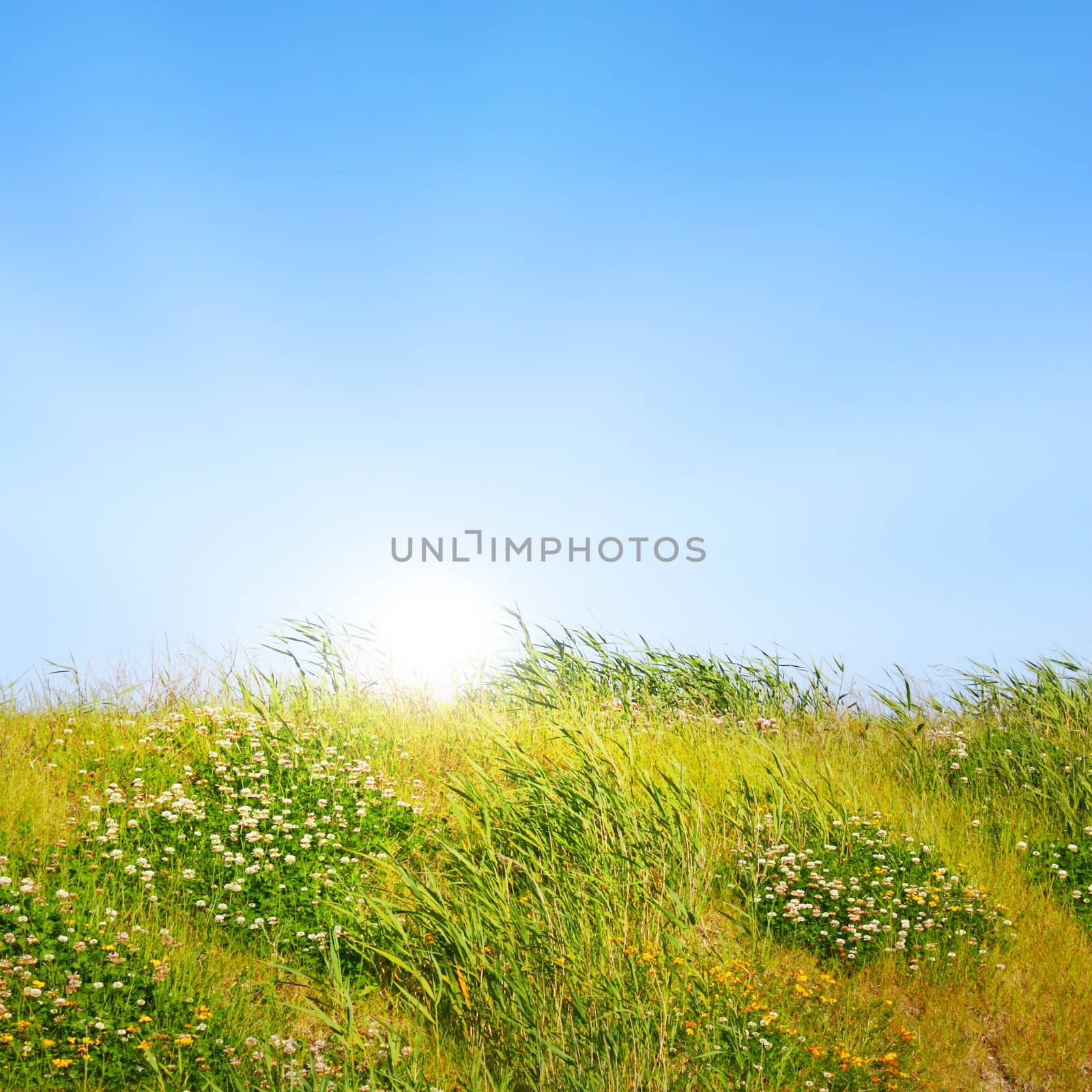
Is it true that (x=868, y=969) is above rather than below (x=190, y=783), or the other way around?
below

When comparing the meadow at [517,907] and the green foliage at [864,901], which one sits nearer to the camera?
the meadow at [517,907]

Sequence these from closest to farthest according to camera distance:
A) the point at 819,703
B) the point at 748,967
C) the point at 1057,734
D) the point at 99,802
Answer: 1. the point at 748,967
2. the point at 99,802
3. the point at 1057,734
4. the point at 819,703

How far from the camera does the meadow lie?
4.52 meters

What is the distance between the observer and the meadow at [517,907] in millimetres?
4520

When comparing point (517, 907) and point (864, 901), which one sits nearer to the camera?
point (517, 907)

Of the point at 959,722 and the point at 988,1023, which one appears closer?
the point at 988,1023

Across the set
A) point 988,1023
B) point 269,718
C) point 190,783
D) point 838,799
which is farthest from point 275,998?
point 838,799

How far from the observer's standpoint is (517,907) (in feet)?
17.0

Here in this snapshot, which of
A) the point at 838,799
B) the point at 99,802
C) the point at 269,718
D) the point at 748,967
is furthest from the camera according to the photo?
the point at 269,718

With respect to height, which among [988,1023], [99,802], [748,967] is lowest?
[988,1023]

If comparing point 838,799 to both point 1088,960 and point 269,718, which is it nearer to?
point 1088,960

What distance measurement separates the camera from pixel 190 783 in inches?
281

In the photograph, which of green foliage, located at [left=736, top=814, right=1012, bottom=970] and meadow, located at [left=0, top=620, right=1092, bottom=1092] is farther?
green foliage, located at [left=736, top=814, right=1012, bottom=970]

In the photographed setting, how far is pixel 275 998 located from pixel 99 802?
107 inches
